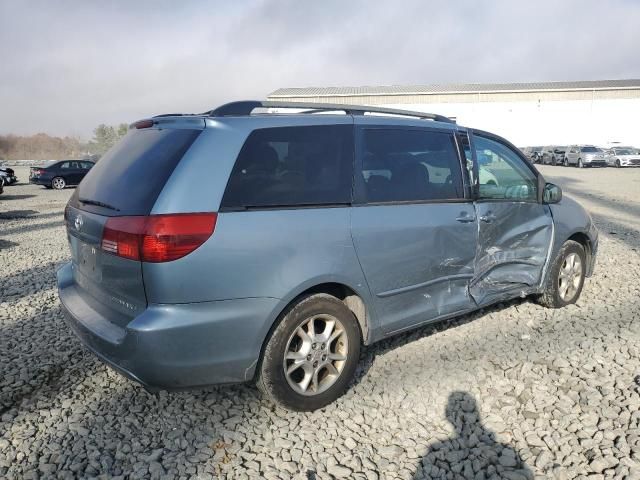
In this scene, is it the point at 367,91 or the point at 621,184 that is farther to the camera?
the point at 367,91

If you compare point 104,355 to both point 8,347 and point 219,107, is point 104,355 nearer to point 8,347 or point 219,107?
point 219,107

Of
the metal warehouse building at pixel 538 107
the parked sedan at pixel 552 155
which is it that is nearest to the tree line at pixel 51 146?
the metal warehouse building at pixel 538 107

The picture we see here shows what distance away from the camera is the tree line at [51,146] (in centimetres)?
6044

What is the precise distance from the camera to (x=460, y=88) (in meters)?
49.8

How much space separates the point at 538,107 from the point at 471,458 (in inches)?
1964

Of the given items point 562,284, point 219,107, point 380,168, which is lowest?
point 562,284

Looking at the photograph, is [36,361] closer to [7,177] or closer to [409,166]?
[409,166]

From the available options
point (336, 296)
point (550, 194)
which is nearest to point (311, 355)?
point (336, 296)

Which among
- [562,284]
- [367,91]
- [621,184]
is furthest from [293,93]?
[562,284]

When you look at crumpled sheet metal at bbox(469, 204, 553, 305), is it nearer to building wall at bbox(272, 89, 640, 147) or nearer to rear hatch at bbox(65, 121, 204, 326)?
rear hatch at bbox(65, 121, 204, 326)

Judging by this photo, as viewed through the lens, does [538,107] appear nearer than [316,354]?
No

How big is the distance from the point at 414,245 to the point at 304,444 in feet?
4.73

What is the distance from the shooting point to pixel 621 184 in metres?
18.9

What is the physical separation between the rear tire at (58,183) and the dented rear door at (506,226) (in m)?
23.6
